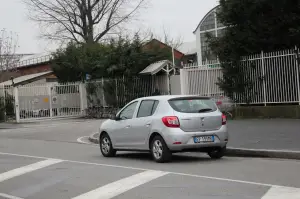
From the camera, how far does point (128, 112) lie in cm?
1290

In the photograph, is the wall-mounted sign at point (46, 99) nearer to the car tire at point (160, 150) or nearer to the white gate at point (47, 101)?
the white gate at point (47, 101)

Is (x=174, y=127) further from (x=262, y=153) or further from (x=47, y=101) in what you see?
(x=47, y=101)

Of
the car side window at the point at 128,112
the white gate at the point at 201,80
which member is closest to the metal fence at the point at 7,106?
the white gate at the point at 201,80

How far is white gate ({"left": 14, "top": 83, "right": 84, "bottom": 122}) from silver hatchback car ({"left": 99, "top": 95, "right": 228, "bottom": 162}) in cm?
1971

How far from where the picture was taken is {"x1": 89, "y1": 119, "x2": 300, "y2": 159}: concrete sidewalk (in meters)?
12.2

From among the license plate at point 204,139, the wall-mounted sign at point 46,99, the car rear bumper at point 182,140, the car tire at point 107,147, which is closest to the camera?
the car rear bumper at point 182,140

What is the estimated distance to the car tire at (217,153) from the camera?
12.0 m

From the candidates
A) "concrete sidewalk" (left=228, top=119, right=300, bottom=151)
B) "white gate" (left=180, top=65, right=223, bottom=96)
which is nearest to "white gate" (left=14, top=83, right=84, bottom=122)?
"white gate" (left=180, top=65, right=223, bottom=96)

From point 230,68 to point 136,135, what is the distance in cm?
967

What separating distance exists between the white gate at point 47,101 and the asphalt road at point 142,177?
56.8 ft

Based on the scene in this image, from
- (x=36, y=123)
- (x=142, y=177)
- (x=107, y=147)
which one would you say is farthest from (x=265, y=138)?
(x=36, y=123)

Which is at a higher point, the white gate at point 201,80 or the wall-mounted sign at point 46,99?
the white gate at point 201,80

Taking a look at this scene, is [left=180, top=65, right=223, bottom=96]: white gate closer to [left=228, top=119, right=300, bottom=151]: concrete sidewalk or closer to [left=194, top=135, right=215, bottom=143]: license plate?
[left=228, top=119, right=300, bottom=151]: concrete sidewalk

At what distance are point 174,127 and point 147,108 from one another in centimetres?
119
